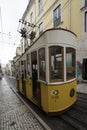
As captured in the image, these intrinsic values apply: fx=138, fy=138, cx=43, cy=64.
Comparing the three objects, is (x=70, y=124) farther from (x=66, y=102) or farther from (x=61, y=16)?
(x=61, y=16)

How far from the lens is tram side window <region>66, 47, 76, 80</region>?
502cm

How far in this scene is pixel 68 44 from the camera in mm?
4980

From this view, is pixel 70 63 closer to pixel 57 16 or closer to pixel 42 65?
pixel 42 65

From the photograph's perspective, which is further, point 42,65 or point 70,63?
point 70,63

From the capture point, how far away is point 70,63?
5.29 metres

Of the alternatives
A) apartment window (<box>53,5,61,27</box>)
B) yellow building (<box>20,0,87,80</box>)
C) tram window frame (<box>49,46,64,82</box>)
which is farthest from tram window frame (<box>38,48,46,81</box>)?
apartment window (<box>53,5,61,27</box>)

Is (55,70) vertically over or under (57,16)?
under

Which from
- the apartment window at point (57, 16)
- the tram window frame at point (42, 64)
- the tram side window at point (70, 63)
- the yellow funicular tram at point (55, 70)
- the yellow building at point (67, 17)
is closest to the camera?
the yellow funicular tram at point (55, 70)

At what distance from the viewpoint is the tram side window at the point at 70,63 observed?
5.02m

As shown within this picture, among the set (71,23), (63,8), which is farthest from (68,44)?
(63,8)

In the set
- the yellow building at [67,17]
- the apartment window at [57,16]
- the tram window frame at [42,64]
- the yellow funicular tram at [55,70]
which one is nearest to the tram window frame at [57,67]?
the yellow funicular tram at [55,70]

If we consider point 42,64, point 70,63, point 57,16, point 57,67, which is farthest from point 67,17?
point 57,67

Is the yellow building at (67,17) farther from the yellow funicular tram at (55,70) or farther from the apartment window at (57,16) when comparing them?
the yellow funicular tram at (55,70)

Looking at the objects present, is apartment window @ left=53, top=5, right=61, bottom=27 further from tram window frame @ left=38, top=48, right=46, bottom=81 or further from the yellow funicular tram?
tram window frame @ left=38, top=48, right=46, bottom=81
